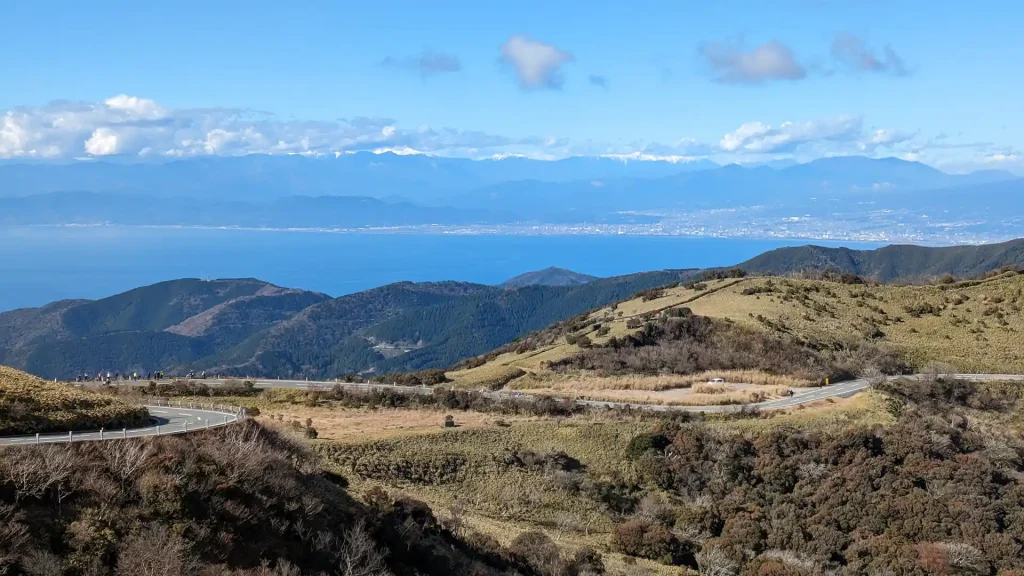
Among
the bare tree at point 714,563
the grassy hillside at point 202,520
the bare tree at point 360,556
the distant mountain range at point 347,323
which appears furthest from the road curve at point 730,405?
A: the distant mountain range at point 347,323

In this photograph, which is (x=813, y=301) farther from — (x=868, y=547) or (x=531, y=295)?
(x=531, y=295)

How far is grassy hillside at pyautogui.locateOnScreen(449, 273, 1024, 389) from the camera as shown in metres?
41.7

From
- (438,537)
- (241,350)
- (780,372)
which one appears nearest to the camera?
→ (438,537)

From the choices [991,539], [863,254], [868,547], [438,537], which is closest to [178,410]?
[438,537]

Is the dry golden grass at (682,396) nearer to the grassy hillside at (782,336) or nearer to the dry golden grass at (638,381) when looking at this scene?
the dry golden grass at (638,381)

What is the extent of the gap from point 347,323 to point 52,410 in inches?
5387

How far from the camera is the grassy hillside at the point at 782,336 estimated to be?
41.7 meters

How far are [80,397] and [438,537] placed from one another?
28.8 feet

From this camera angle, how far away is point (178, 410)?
899 inches

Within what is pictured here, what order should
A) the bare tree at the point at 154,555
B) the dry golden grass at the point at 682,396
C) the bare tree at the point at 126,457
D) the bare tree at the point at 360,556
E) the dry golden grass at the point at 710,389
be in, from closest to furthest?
the bare tree at the point at 154,555, the bare tree at the point at 360,556, the bare tree at the point at 126,457, the dry golden grass at the point at 682,396, the dry golden grass at the point at 710,389

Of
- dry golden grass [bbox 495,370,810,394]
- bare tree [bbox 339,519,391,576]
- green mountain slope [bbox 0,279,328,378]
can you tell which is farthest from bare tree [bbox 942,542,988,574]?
green mountain slope [bbox 0,279,328,378]

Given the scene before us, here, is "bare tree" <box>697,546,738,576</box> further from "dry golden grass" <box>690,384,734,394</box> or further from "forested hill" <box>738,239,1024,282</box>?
"forested hill" <box>738,239,1024,282</box>

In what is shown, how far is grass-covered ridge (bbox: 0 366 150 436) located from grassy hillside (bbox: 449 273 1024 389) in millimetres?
21952

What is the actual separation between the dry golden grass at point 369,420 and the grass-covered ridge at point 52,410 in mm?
6672
